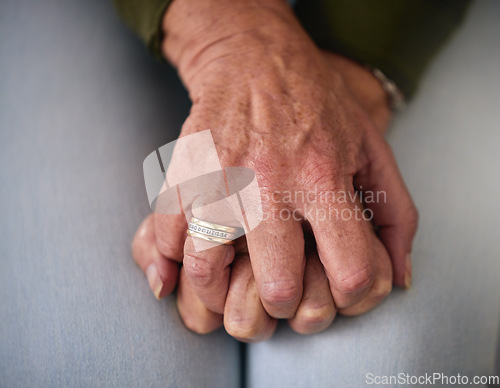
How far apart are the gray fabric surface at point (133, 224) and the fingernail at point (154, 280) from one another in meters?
0.02

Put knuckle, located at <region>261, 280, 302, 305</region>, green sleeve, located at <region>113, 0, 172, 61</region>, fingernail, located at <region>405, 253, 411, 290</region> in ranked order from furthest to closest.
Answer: green sleeve, located at <region>113, 0, 172, 61</region> → fingernail, located at <region>405, 253, 411, 290</region> → knuckle, located at <region>261, 280, 302, 305</region>

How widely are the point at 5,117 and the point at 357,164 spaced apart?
632mm

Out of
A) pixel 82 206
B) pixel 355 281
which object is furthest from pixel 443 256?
pixel 82 206

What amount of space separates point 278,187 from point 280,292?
14cm

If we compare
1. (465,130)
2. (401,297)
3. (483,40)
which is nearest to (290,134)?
(401,297)

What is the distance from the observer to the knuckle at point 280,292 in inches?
18.8

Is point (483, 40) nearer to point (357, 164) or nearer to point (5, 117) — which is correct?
point (357, 164)

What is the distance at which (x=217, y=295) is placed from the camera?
0.52 metres

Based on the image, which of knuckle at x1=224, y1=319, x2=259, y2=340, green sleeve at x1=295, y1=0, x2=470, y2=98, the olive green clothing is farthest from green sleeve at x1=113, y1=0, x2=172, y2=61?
knuckle at x1=224, y1=319, x2=259, y2=340

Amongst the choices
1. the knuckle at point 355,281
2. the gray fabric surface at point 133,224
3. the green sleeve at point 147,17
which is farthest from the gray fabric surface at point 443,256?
the green sleeve at point 147,17

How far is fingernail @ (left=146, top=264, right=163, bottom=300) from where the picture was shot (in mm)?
564

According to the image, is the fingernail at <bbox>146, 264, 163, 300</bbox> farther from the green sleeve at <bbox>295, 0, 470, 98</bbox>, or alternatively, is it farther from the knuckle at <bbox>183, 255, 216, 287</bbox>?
the green sleeve at <bbox>295, 0, 470, 98</bbox>

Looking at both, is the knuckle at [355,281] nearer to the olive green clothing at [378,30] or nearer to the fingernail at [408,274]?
the fingernail at [408,274]

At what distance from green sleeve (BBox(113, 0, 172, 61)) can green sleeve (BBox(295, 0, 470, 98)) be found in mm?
320
